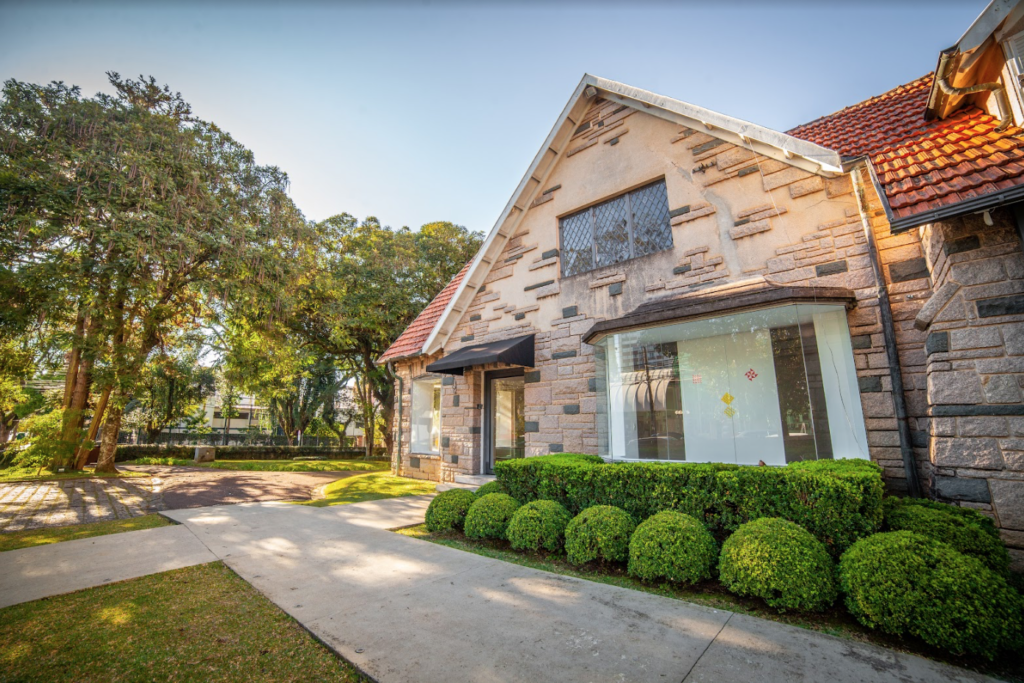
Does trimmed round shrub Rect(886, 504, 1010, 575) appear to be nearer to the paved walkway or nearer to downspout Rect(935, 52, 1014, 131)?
the paved walkway

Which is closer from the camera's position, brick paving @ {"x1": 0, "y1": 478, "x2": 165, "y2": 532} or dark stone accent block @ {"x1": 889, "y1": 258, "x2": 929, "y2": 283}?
dark stone accent block @ {"x1": 889, "y1": 258, "x2": 929, "y2": 283}

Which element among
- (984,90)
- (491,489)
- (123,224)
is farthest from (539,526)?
(123,224)

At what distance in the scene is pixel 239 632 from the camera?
3201 mm

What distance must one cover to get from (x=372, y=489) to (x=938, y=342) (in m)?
10.6

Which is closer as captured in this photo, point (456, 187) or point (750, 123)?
point (750, 123)

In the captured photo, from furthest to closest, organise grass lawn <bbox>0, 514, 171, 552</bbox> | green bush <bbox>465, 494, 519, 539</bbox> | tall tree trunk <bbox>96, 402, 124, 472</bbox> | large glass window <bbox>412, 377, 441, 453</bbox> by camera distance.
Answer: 1. tall tree trunk <bbox>96, 402, 124, 472</bbox>
2. large glass window <bbox>412, 377, 441, 453</bbox>
3. grass lawn <bbox>0, 514, 171, 552</bbox>
4. green bush <bbox>465, 494, 519, 539</bbox>

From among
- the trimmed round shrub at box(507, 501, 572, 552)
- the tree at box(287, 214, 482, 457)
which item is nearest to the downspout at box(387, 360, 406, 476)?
the tree at box(287, 214, 482, 457)

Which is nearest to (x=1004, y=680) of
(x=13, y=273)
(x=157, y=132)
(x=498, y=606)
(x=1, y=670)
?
(x=498, y=606)

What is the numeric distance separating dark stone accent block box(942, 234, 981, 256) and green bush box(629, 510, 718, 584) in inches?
156

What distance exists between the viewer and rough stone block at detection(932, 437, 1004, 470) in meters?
4.04

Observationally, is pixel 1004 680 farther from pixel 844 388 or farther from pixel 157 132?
pixel 157 132

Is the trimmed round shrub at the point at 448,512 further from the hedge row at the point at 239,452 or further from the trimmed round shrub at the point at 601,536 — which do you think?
→ the hedge row at the point at 239,452

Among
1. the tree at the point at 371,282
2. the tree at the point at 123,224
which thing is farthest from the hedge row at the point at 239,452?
the tree at the point at 371,282

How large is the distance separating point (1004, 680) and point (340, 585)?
4.86m
